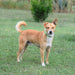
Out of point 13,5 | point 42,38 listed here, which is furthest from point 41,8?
point 42,38

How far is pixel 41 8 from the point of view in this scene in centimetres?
1891

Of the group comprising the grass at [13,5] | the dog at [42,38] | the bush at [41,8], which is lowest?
the grass at [13,5]

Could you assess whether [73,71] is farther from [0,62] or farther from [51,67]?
[0,62]

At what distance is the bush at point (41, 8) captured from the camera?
18812 mm

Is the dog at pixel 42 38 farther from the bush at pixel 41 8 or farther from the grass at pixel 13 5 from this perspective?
the grass at pixel 13 5

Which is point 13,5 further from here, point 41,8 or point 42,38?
point 42,38

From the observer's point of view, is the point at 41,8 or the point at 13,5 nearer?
the point at 41,8

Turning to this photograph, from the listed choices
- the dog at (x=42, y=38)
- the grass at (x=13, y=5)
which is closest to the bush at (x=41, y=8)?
the grass at (x=13, y=5)

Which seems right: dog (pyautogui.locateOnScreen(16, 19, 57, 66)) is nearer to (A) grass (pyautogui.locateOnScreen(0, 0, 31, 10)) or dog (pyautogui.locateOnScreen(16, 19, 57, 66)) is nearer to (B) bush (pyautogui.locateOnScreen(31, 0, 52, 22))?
(B) bush (pyautogui.locateOnScreen(31, 0, 52, 22))

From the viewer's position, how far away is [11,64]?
22.6ft

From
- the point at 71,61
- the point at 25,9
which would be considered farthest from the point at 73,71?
the point at 25,9

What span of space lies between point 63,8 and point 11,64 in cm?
2046

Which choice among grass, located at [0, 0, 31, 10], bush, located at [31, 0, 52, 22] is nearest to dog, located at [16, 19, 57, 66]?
bush, located at [31, 0, 52, 22]

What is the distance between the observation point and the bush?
18.8 meters
